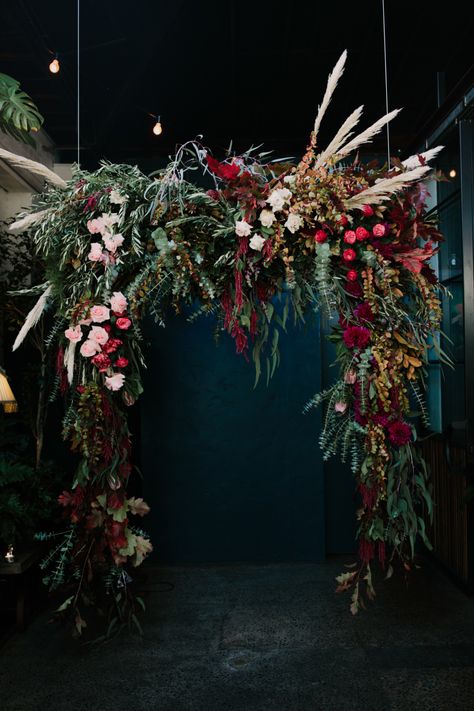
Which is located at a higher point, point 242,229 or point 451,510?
point 242,229

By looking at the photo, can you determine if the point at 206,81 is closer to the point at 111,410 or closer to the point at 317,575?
the point at 111,410

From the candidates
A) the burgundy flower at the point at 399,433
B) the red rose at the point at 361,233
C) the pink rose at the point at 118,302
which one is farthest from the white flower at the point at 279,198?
the burgundy flower at the point at 399,433

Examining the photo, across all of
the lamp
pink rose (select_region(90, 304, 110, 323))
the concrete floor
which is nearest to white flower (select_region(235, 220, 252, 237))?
pink rose (select_region(90, 304, 110, 323))

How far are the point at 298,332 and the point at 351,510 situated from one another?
1405 mm

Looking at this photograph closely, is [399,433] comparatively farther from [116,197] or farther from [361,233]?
[116,197]

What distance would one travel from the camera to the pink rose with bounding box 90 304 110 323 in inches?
107

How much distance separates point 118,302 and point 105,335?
0.15 metres

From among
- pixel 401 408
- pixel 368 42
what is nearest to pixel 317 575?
pixel 401 408

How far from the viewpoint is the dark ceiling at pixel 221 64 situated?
4.02 m

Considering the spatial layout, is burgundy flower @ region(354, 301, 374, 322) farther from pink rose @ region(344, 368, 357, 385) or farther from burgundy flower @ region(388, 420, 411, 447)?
burgundy flower @ region(388, 420, 411, 447)

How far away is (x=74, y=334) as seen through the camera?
271cm

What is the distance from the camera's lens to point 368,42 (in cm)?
436

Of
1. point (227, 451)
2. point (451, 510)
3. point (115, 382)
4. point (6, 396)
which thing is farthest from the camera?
point (227, 451)

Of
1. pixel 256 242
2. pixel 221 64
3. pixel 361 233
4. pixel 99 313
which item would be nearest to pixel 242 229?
pixel 256 242
